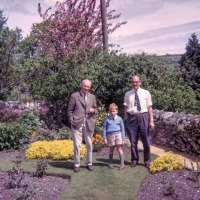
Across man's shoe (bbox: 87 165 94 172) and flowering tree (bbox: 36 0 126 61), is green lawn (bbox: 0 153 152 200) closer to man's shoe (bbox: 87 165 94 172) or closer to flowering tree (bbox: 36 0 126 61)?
man's shoe (bbox: 87 165 94 172)

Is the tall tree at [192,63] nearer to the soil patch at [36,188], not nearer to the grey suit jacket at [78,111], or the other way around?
the grey suit jacket at [78,111]

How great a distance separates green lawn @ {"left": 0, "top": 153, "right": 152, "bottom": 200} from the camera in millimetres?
6008

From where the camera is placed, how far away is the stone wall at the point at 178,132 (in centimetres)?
848

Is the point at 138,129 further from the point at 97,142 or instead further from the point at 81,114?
the point at 97,142

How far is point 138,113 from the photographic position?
723 centimetres

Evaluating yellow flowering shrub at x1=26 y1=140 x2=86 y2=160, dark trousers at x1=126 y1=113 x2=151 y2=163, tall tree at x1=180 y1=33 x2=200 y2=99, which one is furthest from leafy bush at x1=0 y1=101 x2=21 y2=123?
tall tree at x1=180 y1=33 x2=200 y2=99

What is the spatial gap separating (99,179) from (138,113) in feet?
4.67

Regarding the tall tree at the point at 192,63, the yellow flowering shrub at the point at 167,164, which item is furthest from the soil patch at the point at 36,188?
the tall tree at the point at 192,63

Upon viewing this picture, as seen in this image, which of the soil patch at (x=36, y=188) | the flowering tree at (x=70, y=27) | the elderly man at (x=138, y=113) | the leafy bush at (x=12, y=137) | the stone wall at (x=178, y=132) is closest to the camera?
the soil patch at (x=36, y=188)

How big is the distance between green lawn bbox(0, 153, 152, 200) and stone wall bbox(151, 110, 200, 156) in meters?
1.49

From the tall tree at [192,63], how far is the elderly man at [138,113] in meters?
5.40

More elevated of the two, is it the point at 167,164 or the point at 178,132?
the point at 178,132

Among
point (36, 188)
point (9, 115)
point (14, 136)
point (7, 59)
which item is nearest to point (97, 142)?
point (14, 136)

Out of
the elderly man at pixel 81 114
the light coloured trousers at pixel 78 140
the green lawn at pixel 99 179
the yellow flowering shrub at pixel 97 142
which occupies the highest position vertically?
Answer: the elderly man at pixel 81 114
